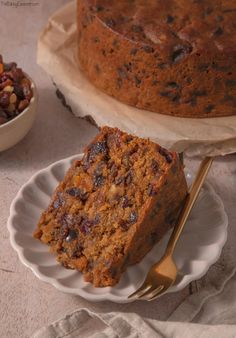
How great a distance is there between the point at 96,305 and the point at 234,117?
1.00m

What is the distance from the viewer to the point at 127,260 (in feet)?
6.11

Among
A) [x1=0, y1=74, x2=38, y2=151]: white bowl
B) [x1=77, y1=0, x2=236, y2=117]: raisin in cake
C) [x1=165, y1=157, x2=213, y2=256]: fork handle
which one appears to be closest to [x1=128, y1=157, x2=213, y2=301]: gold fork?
[x1=165, y1=157, x2=213, y2=256]: fork handle

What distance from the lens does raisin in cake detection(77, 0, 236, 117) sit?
2.40 metres

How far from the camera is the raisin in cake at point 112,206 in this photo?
185 centimetres

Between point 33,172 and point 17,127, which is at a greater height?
point 17,127

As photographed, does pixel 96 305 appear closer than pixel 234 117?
Yes

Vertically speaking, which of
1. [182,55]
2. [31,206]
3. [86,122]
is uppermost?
[182,55]

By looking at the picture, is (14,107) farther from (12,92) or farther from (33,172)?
(33,172)

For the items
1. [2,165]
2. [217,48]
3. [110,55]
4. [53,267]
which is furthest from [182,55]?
[53,267]

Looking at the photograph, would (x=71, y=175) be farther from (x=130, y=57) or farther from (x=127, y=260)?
(x=130, y=57)

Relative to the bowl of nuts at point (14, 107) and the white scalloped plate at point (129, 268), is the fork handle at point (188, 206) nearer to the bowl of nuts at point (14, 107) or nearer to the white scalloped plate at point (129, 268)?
the white scalloped plate at point (129, 268)

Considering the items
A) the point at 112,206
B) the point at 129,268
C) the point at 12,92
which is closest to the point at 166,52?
the point at 12,92

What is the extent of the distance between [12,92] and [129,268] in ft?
2.89

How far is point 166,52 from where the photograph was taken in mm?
2389
